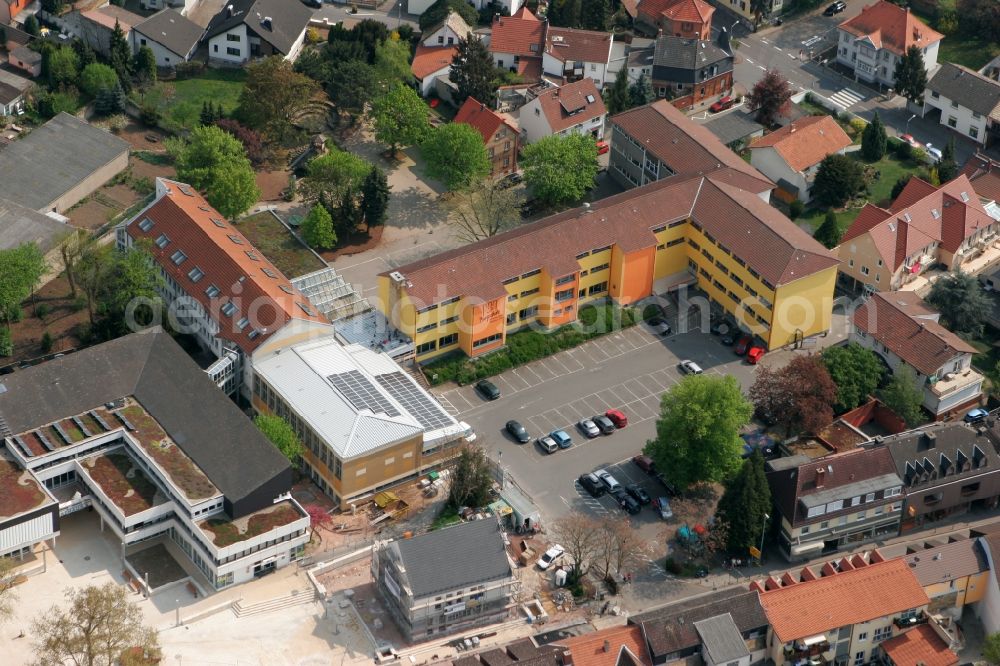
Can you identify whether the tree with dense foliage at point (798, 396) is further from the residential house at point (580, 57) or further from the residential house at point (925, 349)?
the residential house at point (580, 57)

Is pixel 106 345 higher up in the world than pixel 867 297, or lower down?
higher up

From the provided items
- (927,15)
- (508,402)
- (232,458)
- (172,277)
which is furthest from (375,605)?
→ (927,15)

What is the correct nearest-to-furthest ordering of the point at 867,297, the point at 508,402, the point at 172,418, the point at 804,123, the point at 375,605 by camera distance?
1. the point at 375,605
2. the point at 172,418
3. the point at 508,402
4. the point at 867,297
5. the point at 804,123

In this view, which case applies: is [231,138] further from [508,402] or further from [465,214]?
→ [508,402]

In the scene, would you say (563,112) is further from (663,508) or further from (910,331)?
(663,508)

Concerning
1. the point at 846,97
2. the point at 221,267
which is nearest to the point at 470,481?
the point at 221,267

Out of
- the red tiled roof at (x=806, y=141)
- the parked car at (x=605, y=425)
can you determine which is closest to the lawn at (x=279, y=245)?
the parked car at (x=605, y=425)

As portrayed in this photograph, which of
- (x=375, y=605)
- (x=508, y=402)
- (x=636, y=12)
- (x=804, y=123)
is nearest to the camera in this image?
(x=375, y=605)
